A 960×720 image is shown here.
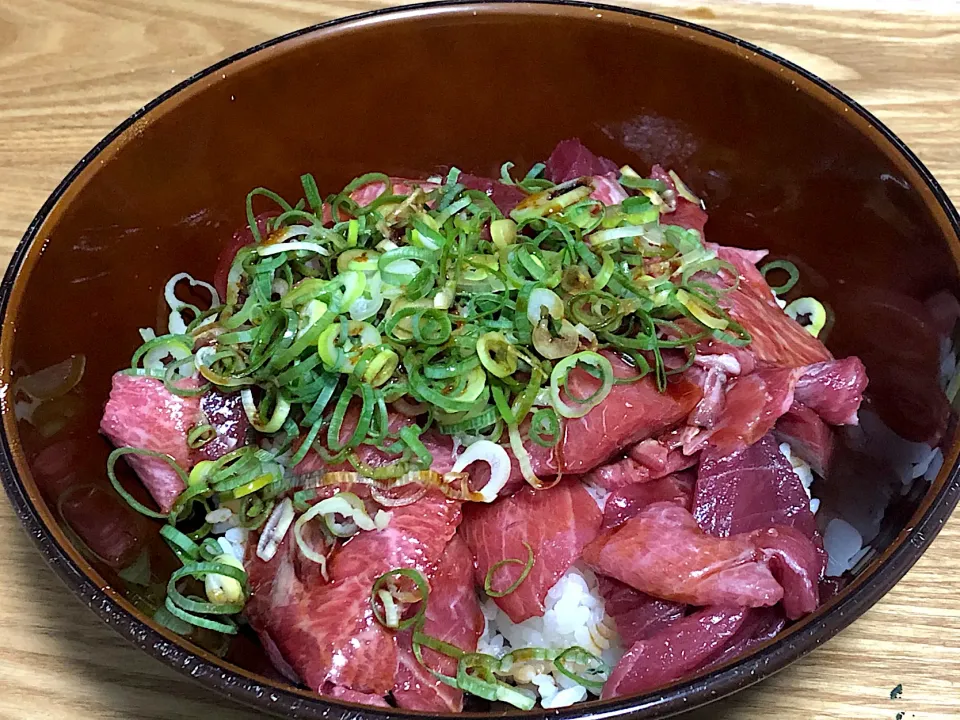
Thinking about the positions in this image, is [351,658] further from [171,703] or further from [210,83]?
[210,83]

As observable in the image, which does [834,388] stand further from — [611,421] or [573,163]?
[573,163]

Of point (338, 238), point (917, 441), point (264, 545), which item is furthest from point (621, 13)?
point (264, 545)

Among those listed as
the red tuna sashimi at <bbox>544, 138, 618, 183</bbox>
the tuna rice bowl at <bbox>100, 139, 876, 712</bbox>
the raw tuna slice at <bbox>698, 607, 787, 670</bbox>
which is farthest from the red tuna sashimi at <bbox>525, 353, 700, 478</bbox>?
the red tuna sashimi at <bbox>544, 138, 618, 183</bbox>

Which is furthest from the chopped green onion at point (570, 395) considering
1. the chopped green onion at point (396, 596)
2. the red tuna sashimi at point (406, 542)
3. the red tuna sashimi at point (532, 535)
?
the chopped green onion at point (396, 596)

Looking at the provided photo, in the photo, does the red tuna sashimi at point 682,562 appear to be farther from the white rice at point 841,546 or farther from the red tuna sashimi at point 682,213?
the red tuna sashimi at point 682,213

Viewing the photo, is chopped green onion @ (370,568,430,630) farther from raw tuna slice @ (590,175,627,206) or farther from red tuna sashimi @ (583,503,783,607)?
raw tuna slice @ (590,175,627,206)

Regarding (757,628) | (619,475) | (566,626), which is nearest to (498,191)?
(619,475)
